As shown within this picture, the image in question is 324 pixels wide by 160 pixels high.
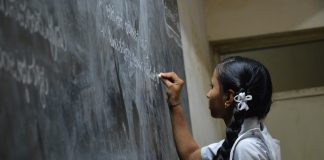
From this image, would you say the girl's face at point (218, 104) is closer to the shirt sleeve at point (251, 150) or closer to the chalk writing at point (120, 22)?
the shirt sleeve at point (251, 150)

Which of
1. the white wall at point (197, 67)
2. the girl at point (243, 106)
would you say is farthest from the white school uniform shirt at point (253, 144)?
the white wall at point (197, 67)

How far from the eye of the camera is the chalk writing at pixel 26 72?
3.14 feet

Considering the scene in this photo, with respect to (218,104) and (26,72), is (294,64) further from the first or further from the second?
(26,72)

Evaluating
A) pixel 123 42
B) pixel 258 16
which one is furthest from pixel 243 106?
pixel 258 16

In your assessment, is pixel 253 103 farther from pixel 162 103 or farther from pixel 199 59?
pixel 199 59

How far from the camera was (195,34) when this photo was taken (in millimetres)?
3262

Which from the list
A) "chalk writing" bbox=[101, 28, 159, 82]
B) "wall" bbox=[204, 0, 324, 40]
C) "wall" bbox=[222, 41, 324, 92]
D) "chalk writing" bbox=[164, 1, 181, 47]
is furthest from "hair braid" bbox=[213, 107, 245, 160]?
"wall" bbox=[222, 41, 324, 92]

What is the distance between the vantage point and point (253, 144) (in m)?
1.61

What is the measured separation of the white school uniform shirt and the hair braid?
0.07 feet

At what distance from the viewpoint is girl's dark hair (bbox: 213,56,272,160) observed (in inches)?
67.3

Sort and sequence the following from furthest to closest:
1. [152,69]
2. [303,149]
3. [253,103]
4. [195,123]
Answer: [303,149]
[195,123]
[152,69]
[253,103]

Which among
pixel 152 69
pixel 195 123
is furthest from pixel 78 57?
pixel 195 123

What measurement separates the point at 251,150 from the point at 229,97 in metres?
0.23

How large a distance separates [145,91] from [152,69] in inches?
5.8
